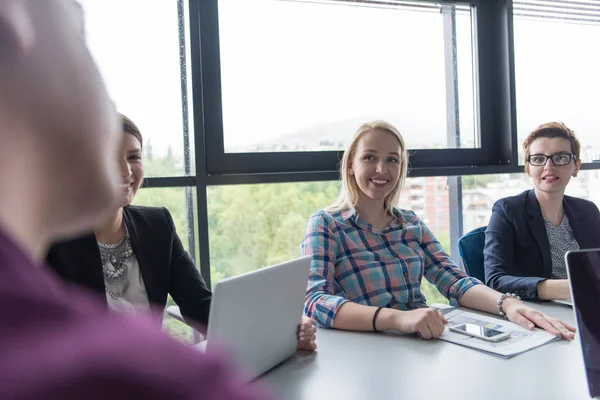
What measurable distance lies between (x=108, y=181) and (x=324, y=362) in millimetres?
1122

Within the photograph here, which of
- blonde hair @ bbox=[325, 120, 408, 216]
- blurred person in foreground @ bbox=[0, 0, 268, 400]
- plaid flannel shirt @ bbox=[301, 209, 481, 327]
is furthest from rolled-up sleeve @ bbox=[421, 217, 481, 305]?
blurred person in foreground @ bbox=[0, 0, 268, 400]

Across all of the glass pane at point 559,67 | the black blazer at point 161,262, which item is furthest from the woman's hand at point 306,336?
the glass pane at point 559,67

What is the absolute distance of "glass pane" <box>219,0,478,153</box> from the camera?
255cm

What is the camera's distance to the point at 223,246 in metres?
2.53

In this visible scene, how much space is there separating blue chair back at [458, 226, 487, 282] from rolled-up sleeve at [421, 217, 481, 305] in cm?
20

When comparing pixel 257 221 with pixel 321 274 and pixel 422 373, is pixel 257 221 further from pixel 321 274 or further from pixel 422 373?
pixel 422 373

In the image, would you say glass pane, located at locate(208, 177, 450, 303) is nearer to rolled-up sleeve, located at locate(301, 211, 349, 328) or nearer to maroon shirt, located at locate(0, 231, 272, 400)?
rolled-up sleeve, located at locate(301, 211, 349, 328)

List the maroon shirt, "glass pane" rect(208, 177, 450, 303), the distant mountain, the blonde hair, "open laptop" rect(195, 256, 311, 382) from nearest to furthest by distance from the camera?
the maroon shirt
"open laptop" rect(195, 256, 311, 382)
the blonde hair
"glass pane" rect(208, 177, 450, 303)
the distant mountain

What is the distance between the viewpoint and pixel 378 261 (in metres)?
1.96

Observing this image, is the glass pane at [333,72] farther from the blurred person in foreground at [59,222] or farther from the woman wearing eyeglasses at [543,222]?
the blurred person in foreground at [59,222]

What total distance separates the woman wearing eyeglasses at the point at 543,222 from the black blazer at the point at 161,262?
119 centimetres

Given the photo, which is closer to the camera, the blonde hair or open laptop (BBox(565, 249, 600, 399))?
open laptop (BBox(565, 249, 600, 399))

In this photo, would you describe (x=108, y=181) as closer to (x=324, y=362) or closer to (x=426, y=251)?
(x=324, y=362)

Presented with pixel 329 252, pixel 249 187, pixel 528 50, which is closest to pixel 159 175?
pixel 249 187
